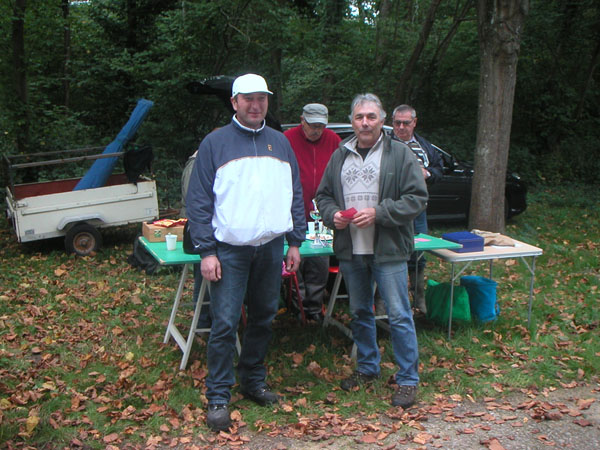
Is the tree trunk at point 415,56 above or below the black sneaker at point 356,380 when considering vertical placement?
above

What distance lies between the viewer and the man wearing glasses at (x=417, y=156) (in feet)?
17.1

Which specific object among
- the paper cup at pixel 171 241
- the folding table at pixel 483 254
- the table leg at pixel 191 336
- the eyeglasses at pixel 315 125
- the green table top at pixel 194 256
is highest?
the eyeglasses at pixel 315 125

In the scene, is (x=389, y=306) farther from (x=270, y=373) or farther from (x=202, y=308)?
(x=202, y=308)

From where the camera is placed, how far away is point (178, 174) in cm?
1129

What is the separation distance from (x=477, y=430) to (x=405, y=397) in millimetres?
494

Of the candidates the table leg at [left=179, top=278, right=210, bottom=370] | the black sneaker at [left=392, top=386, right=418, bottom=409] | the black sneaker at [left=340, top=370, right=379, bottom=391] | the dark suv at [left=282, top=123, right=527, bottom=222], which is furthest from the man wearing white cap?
the dark suv at [left=282, top=123, right=527, bottom=222]

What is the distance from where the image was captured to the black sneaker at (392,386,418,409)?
3916 millimetres

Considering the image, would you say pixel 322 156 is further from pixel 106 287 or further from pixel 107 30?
pixel 107 30

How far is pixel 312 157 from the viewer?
5.11 m

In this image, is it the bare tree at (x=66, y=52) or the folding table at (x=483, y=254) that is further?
the bare tree at (x=66, y=52)

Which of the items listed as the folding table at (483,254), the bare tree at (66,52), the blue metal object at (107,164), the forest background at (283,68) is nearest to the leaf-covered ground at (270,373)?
the folding table at (483,254)

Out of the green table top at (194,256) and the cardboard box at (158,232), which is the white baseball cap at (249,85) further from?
the cardboard box at (158,232)

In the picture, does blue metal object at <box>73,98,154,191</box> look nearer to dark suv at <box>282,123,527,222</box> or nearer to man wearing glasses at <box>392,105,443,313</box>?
dark suv at <box>282,123,527,222</box>

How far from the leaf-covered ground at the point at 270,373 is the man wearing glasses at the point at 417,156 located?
1.06ft
